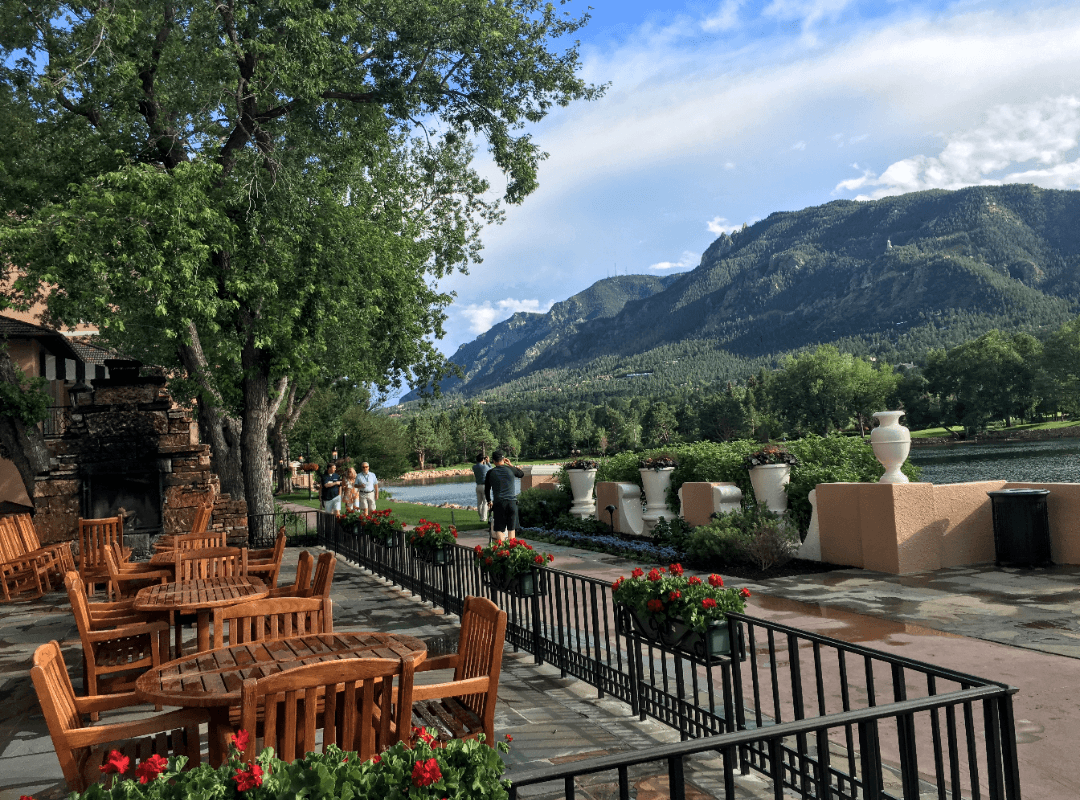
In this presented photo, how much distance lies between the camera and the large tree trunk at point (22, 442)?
47.0 ft

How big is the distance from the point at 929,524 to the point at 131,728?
9499 mm

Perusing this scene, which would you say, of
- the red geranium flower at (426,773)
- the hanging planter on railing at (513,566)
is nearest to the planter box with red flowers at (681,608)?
the hanging planter on railing at (513,566)

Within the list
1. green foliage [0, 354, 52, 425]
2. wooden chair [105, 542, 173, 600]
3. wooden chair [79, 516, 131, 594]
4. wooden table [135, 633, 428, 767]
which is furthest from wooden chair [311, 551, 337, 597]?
green foliage [0, 354, 52, 425]

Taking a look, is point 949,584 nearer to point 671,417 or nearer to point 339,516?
point 339,516

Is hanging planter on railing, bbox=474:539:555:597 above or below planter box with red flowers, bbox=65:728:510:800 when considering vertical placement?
below

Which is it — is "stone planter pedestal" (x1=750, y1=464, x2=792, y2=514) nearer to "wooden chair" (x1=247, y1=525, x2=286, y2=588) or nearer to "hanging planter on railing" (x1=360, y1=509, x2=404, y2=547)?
"hanging planter on railing" (x1=360, y1=509, x2=404, y2=547)

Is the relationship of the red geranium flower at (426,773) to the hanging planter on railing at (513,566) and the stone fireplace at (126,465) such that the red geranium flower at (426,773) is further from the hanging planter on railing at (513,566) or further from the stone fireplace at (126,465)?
the stone fireplace at (126,465)

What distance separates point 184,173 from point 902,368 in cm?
12688

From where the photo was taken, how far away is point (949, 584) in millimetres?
8781

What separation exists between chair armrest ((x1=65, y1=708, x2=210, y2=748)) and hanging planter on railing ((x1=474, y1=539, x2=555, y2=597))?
346 centimetres

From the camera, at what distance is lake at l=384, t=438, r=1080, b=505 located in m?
32.6

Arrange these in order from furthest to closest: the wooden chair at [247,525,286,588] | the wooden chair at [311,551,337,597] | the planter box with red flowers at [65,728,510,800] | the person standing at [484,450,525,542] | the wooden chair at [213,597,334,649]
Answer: the person standing at [484,450,525,542]
the wooden chair at [247,525,286,588]
the wooden chair at [311,551,337,597]
the wooden chair at [213,597,334,649]
the planter box with red flowers at [65,728,510,800]

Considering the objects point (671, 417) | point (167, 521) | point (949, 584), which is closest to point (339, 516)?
point (167, 521)

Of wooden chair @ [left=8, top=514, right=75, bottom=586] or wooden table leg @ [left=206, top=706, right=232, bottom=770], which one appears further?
wooden chair @ [left=8, top=514, right=75, bottom=586]
